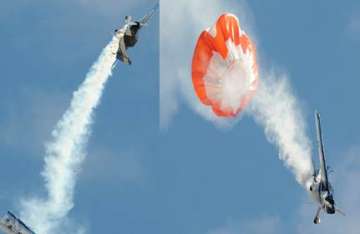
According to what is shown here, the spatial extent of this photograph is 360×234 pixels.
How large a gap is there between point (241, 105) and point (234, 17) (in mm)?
11069

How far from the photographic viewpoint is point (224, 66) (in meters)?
143

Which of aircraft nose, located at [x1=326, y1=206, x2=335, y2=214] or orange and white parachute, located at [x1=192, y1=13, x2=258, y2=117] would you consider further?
aircraft nose, located at [x1=326, y1=206, x2=335, y2=214]

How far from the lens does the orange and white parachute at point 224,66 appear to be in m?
142

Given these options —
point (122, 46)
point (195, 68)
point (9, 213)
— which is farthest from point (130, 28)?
point (9, 213)

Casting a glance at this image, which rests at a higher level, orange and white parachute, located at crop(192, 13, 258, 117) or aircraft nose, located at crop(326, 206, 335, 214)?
orange and white parachute, located at crop(192, 13, 258, 117)

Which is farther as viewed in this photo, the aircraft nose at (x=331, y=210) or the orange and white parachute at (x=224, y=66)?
the aircraft nose at (x=331, y=210)

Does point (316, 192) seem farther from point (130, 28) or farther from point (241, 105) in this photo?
point (130, 28)

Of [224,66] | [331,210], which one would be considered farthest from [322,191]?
[224,66]

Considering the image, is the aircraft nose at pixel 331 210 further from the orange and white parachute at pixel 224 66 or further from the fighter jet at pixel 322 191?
the orange and white parachute at pixel 224 66

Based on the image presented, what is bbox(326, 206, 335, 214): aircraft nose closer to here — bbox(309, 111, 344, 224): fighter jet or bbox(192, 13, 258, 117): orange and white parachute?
bbox(309, 111, 344, 224): fighter jet

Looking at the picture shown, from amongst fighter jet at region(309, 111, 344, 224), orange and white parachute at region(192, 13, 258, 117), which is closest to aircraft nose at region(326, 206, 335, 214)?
fighter jet at region(309, 111, 344, 224)

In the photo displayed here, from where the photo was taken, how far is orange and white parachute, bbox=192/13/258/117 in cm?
14150

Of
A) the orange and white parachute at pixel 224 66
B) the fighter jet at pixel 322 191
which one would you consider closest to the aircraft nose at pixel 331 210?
the fighter jet at pixel 322 191

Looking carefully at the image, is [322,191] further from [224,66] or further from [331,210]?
[224,66]
